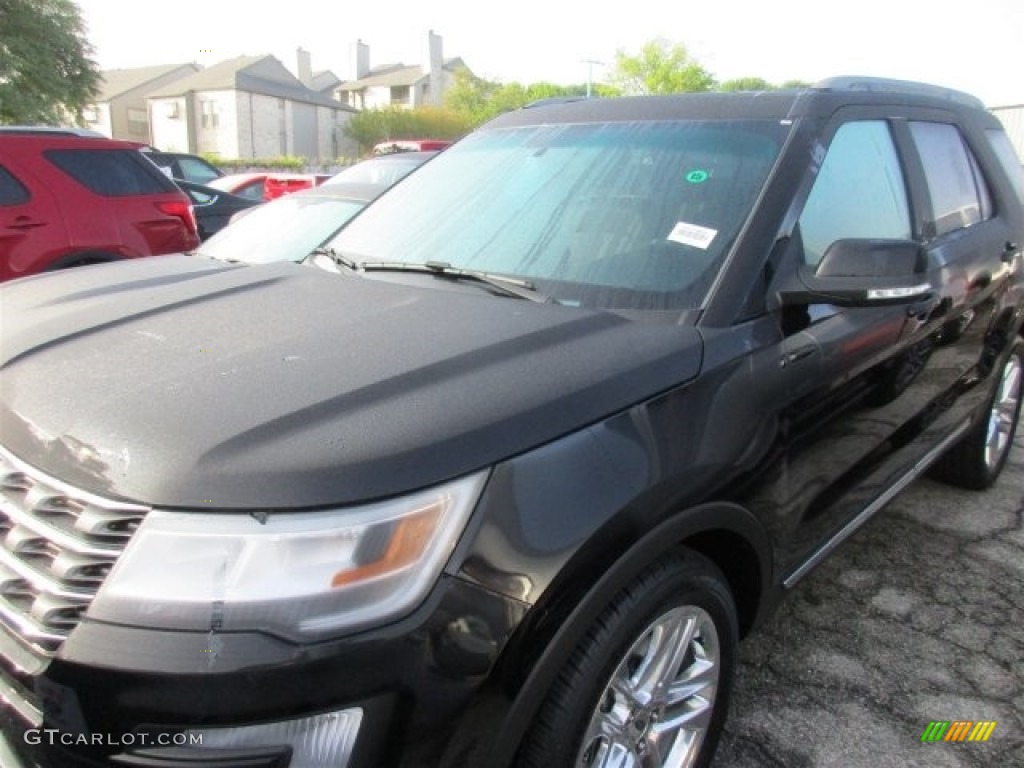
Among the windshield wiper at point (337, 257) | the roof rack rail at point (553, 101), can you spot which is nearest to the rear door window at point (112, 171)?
the windshield wiper at point (337, 257)

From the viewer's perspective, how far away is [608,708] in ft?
5.61

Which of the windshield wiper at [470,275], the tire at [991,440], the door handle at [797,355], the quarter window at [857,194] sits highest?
the quarter window at [857,194]

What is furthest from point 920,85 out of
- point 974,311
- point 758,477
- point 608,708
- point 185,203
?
point 185,203

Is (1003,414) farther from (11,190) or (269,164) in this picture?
(269,164)

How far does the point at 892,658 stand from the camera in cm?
270

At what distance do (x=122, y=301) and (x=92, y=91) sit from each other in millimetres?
33933

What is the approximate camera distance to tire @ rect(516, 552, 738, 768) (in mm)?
1531

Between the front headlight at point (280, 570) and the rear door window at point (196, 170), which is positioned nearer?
the front headlight at point (280, 570)

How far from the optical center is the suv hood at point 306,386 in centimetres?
135

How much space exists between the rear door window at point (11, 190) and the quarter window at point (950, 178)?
5985 mm

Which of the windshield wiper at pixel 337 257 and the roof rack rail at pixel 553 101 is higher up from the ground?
the roof rack rail at pixel 553 101

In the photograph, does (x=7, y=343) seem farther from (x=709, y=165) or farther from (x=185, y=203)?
(x=185, y=203)

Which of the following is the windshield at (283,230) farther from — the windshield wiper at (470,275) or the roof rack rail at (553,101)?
the windshield wiper at (470,275)

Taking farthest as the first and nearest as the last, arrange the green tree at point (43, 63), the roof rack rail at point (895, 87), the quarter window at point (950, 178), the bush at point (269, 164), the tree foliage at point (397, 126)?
the tree foliage at point (397, 126), the bush at point (269, 164), the green tree at point (43, 63), the quarter window at point (950, 178), the roof rack rail at point (895, 87)
